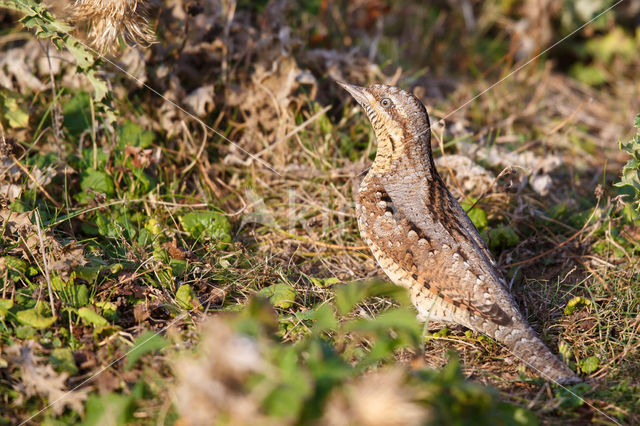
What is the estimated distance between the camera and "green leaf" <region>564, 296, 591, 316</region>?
380 centimetres

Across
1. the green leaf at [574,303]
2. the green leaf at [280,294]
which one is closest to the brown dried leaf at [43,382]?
the green leaf at [280,294]

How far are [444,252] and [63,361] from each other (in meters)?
2.40

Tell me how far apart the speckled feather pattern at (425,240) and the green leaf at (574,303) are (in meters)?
0.63

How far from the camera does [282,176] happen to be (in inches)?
201

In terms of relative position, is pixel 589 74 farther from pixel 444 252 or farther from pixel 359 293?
pixel 359 293

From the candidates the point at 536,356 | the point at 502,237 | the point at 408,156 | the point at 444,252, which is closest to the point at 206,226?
the point at 408,156

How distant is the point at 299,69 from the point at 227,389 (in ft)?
13.1

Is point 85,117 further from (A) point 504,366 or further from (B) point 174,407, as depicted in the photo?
(A) point 504,366

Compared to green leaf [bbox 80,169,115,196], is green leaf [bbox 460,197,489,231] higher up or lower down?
lower down

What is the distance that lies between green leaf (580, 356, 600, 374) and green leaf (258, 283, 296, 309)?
1.91 meters

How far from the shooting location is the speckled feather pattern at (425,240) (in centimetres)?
336

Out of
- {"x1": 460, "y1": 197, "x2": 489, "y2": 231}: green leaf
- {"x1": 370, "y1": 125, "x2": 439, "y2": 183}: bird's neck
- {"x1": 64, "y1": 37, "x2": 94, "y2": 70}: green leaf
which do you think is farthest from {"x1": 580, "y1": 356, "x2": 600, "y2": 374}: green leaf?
{"x1": 64, "y1": 37, "x2": 94, "y2": 70}: green leaf

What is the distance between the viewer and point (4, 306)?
3154mm

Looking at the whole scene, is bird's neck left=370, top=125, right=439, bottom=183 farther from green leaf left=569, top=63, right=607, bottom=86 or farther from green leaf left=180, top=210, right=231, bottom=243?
green leaf left=569, top=63, right=607, bottom=86
